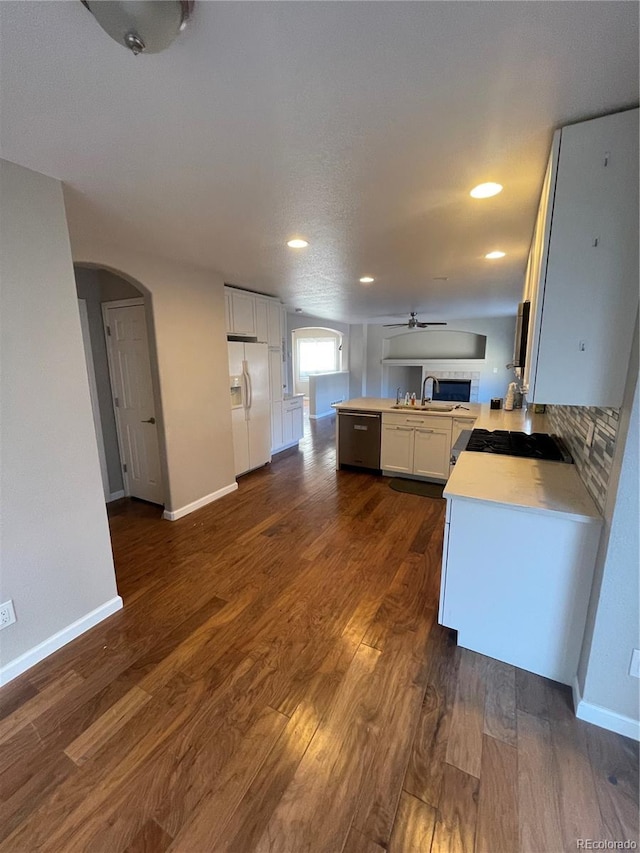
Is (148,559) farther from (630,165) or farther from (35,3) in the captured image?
(630,165)

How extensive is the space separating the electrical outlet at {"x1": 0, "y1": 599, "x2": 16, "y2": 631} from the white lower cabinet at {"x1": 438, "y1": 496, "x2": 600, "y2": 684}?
2126mm

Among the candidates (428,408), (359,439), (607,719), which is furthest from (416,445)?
(607,719)

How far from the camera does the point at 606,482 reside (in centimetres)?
148

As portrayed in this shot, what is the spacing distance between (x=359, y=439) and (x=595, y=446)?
116 inches

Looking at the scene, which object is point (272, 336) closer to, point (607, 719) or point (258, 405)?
point (258, 405)

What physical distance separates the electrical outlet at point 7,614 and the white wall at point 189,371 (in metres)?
1.63

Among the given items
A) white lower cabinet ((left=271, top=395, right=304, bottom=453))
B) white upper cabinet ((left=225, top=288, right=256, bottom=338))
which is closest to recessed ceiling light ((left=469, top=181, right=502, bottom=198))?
white upper cabinet ((left=225, top=288, right=256, bottom=338))

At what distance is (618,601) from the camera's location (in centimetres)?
134

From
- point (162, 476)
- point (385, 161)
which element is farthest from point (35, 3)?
point (162, 476)

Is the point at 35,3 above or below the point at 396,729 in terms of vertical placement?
above

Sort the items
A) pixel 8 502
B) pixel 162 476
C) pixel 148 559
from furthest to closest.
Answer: pixel 162 476
pixel 148 559
pixel 8 502

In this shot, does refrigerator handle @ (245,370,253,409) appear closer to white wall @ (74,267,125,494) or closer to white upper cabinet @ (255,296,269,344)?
white upper cabinet @ (255,296,269,344)

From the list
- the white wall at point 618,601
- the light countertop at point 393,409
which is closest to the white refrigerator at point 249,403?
the light countertop at point 393,409

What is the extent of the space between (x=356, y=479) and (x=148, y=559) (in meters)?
2.48
